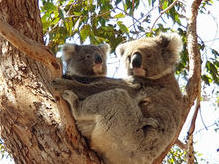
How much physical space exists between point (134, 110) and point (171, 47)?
1.35 meters

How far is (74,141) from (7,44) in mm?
1218

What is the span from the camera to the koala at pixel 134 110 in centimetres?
310

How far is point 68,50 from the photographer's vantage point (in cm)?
443

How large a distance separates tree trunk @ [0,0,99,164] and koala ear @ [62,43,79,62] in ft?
4.19

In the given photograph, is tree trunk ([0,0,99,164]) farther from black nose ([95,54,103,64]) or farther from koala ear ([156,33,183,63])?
koala ear ([156,33,183,63])

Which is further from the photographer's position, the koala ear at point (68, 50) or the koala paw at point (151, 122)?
the koala ear at point (68, 50)

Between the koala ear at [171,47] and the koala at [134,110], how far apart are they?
143 millimetres

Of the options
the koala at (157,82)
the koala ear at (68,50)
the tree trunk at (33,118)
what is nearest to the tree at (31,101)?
the tree trunk at (33,118)

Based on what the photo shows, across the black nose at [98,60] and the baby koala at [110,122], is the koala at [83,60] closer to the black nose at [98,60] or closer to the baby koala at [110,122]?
the black nose at [98,60]

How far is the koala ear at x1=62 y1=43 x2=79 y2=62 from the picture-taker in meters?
4.41

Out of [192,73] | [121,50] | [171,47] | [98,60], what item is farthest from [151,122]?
[121,50]

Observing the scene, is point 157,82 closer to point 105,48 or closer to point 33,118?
point 105,48

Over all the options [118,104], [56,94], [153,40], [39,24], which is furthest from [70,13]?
[56,94]

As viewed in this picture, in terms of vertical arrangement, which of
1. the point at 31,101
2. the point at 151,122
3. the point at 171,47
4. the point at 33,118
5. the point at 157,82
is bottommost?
the point at 151,122
